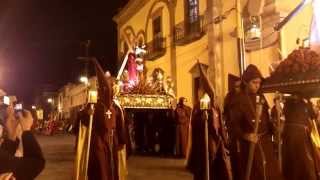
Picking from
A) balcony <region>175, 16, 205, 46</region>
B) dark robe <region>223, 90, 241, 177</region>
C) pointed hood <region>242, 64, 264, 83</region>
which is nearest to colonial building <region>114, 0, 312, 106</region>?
balcony <region>175, 16, 205, 46</region>

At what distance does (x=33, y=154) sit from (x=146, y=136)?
1575 cm

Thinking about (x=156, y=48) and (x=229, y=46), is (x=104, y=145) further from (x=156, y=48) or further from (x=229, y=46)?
(x=156, y=48)

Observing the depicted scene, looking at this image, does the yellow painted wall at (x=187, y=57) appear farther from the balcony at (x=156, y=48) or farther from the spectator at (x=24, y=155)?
the spectator at (x=24, y=155)

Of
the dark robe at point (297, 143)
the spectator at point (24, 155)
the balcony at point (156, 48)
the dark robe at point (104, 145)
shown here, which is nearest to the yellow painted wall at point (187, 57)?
the balcony at point (156, 48)

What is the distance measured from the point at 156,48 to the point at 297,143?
19.5 m

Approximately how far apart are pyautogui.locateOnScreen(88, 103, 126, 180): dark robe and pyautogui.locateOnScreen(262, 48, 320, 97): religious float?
119 inches

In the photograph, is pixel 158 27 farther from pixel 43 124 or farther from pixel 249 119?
pixel 43 124

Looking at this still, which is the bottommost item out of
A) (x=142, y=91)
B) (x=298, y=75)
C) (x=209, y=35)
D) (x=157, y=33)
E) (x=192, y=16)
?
(x=298, y=75)

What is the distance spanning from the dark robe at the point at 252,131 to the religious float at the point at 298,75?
815 mm

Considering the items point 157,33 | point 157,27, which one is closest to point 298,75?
point 157,33

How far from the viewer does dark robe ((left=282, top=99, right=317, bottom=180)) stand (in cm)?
676

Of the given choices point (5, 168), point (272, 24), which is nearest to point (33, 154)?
point (5, 168)

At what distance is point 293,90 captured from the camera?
6.67m

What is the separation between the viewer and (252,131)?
7.58 meters
